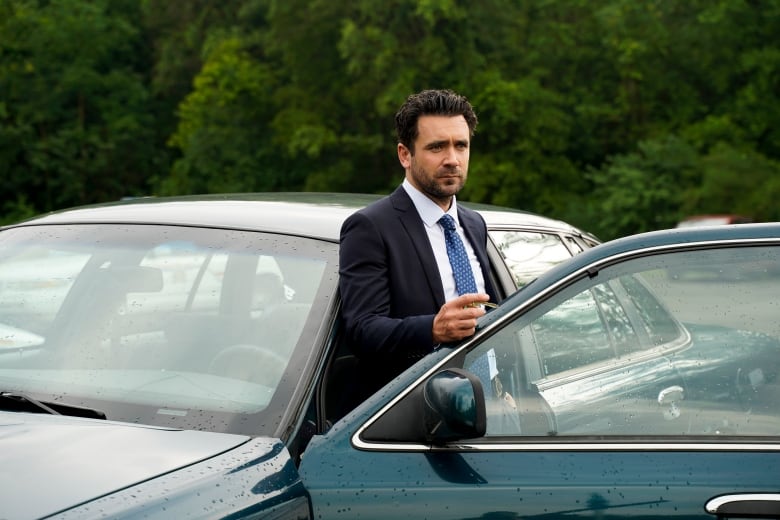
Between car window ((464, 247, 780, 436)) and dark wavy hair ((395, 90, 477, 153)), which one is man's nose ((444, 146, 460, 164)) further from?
car window ((464, 247, 780, 436))

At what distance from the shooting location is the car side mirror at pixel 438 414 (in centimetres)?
288

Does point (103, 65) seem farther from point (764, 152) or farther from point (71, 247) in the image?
point (71, 247)

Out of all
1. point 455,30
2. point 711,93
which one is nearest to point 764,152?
point 711,93

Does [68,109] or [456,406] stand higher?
[68,109]

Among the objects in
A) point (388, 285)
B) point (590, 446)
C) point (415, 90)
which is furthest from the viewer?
point (415, 90)

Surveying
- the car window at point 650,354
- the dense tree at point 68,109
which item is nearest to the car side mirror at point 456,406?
the car window at point 650,354

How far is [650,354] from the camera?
10.1 ft

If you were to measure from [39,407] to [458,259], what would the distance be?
1236mm

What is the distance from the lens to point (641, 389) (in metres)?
3.06

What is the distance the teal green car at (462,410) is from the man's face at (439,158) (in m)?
0.44

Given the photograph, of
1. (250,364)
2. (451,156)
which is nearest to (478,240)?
(451,156)

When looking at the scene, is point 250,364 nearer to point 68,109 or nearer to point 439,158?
point 439,158

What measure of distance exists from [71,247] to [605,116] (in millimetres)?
50898

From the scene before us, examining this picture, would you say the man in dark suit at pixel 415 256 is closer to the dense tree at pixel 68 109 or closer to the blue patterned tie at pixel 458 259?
the blue patterned tie at pixel 458 259
